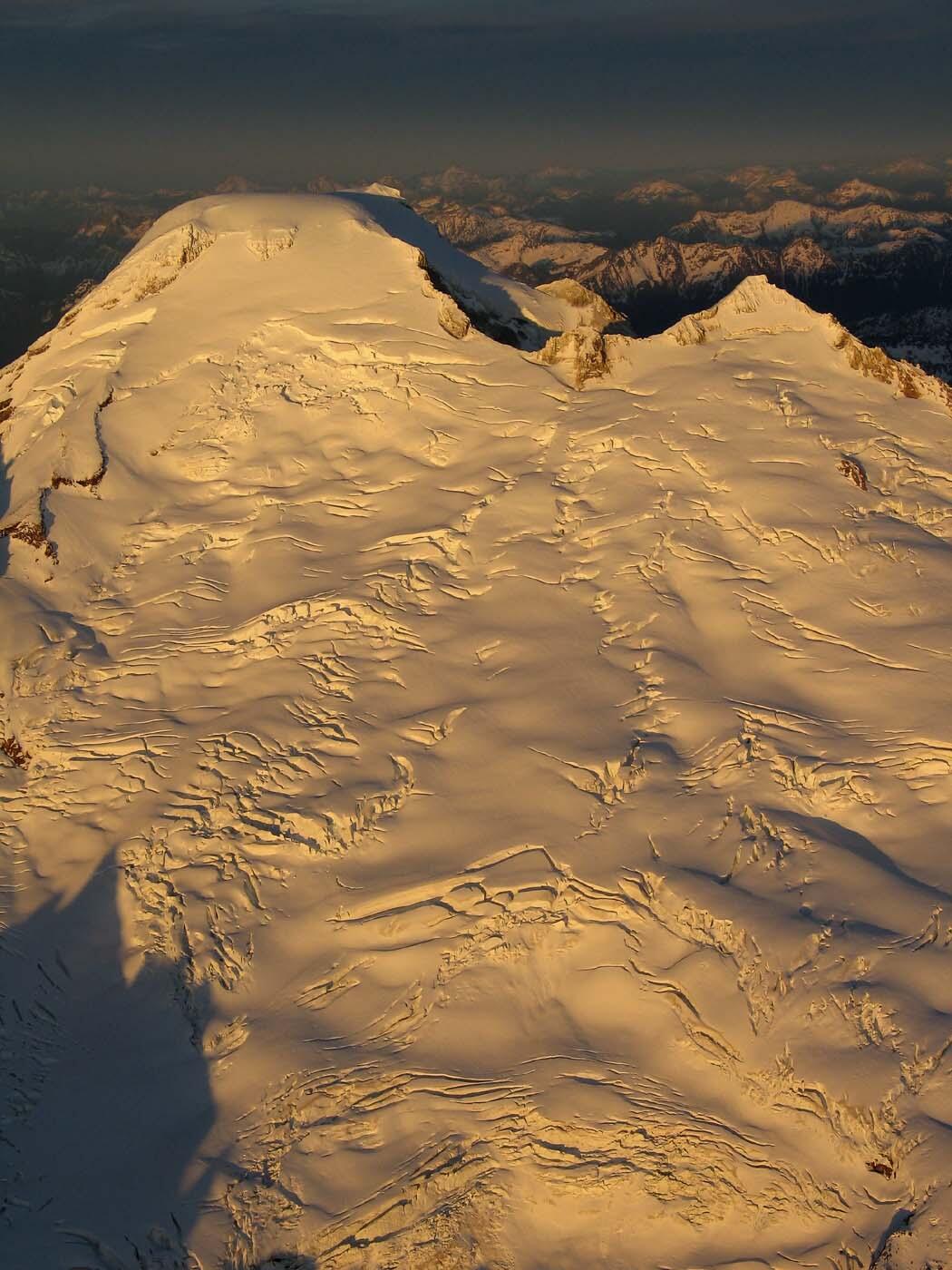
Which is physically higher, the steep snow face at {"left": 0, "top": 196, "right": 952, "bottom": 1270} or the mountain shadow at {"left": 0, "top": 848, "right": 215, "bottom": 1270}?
the steep snow face at {"left": 0, "top": 196, "right": 952, "bottom": 1270}

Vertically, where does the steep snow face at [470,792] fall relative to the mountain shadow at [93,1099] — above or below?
above

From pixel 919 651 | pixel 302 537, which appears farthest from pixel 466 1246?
pixel 302 537

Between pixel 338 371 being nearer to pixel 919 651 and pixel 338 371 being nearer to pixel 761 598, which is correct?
pixel 761 598

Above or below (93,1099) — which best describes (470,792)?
above

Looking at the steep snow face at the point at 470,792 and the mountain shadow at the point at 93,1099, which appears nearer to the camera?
the steep snow face at the point at 470,792

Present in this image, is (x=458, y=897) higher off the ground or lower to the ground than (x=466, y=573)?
lower

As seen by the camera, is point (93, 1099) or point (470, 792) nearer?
point (93, 1099)

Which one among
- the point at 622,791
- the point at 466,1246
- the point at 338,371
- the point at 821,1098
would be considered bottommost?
the point at 466,1246

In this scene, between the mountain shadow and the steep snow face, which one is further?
the mountain shadow
